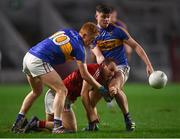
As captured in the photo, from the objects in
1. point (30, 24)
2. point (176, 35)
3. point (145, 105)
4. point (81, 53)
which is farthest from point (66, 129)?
point (176, 35)

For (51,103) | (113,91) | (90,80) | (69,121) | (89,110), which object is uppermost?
(90,80)

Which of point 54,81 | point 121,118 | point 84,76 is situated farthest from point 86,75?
point 121,118

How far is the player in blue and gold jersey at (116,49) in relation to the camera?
1121 centimetres

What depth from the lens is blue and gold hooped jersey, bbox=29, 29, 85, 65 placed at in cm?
1034

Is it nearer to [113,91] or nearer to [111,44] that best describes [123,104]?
[113,91]

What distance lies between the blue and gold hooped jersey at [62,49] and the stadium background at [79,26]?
60.0 feet

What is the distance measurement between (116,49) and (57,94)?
1881 mm

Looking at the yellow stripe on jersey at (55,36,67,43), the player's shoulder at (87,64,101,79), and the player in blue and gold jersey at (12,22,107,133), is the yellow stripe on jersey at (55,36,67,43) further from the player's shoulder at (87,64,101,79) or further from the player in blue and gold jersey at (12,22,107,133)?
the player's shoulder at (87,64,101,79)

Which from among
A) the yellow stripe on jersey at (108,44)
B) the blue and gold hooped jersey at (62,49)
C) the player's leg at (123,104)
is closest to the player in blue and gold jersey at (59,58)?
the blue and gold hooped jersey at (62,49)

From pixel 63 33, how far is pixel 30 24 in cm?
2277

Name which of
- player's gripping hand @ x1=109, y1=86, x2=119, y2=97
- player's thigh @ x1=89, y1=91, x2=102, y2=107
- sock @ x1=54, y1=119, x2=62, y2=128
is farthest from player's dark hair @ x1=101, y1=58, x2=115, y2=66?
sock @ x1=54, y1=119, x2=62, y2=128

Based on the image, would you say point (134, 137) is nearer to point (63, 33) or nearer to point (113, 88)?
point (113, 88)

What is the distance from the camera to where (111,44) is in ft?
38.5

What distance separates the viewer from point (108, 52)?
11781 millimetres
